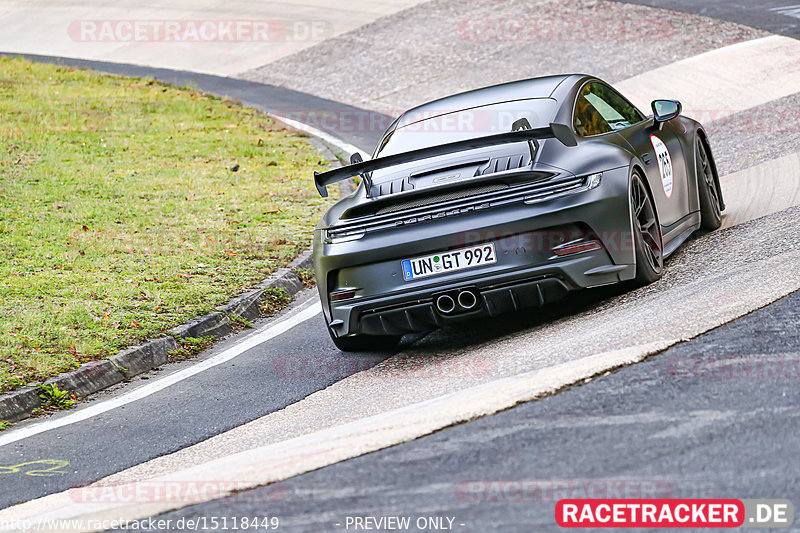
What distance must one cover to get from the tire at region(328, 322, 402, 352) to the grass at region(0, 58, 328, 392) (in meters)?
1.50

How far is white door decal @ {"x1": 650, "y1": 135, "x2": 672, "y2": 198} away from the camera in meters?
7.44

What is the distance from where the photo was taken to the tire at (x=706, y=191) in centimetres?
824

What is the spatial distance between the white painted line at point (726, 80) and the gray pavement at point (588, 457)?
33.4 ft

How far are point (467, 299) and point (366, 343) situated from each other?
1063 mm

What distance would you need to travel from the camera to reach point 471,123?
23.8 feet

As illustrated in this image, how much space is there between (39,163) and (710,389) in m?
11.6

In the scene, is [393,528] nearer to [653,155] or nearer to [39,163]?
[653,155]

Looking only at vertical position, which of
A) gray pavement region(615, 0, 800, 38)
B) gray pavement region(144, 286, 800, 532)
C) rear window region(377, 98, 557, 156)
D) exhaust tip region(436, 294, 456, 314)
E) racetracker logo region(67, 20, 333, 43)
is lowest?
gray pavement region(144, 286, 800, 532)

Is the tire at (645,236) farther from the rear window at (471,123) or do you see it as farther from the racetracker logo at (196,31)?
the racetracker logo at (196,31)

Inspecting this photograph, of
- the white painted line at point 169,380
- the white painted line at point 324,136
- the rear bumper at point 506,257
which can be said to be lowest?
the white painted line at point 169,380

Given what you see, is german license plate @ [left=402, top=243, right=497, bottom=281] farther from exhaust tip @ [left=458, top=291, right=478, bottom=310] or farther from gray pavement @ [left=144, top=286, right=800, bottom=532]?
gray pavement @ [left=144, top=286, right=800, bottom=532]

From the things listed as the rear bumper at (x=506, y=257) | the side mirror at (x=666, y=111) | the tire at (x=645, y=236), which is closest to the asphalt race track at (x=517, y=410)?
the tire at (x=645, y=236)

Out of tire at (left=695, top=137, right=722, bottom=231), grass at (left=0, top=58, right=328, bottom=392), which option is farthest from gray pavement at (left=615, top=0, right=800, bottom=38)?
tire at (left=695, top=137, right=722, bottom=231)

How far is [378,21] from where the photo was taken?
24.9 meters
